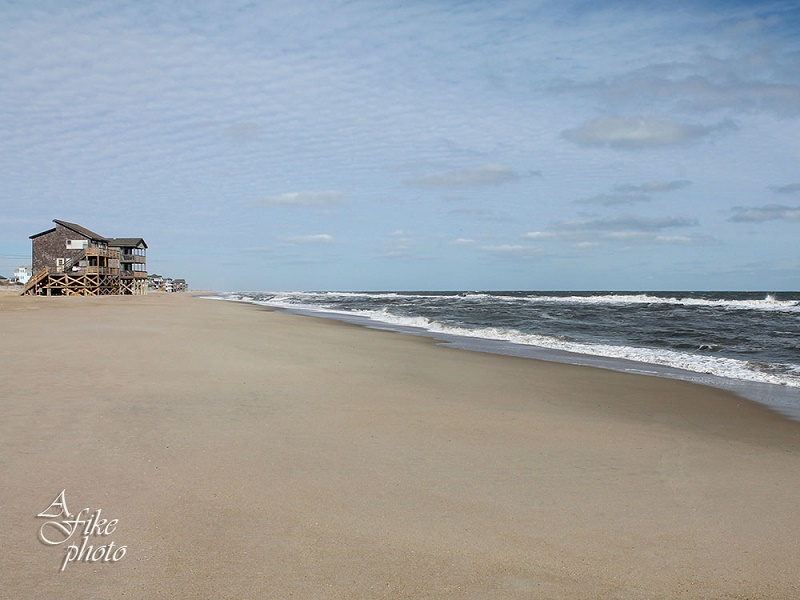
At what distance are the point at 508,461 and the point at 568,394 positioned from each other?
402 centimetres

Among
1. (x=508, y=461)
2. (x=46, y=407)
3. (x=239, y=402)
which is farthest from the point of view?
(x=239, y=402)

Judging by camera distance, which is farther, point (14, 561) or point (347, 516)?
point (347, 516)

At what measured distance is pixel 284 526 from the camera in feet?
11.5

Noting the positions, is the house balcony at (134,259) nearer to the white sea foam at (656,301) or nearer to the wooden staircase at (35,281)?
the wooden staircase at (35,281)

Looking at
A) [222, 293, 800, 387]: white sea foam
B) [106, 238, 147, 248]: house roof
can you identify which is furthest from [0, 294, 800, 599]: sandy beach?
[106, 238, 147, 248]: house roof

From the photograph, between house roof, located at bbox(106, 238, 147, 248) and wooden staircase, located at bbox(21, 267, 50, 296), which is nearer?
wooden staircase, located at bbox(21, 267, 50, 296)

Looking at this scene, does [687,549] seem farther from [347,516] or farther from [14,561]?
[14,561]

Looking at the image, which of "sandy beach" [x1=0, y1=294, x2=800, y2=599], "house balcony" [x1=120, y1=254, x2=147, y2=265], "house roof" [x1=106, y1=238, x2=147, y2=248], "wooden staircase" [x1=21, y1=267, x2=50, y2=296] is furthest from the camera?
"house balcony" [x1=120, y1=254, x2=147, y2=265]

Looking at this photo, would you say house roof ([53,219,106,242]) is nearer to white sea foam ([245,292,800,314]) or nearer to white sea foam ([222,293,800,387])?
white sea foam ([245,292,800,314])

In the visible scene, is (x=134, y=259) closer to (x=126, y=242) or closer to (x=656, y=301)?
(x=126, y=242)

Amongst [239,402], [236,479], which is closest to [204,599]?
[236,479]

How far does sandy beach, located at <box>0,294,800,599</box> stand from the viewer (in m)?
3.03

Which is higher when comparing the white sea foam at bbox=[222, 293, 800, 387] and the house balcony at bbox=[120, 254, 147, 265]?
the house balcony at bbox=[120, 254, 147, 265]

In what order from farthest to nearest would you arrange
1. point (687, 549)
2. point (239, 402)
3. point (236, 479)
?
point (239, 402) < point (236, 479) < point (687, 549)
